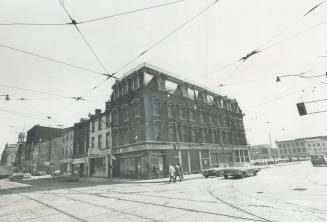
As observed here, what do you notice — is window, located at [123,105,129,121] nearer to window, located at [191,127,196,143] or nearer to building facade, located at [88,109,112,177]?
building facade, located at [88,109,112,177]

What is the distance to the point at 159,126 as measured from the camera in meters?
28.6

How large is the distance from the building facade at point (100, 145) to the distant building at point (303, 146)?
111 metres

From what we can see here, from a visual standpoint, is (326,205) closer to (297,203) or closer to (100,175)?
(297,203)

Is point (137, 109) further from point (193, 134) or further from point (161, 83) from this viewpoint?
point (193, 134)

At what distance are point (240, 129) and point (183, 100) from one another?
60.9 feet

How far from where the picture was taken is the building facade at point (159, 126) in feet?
88.9

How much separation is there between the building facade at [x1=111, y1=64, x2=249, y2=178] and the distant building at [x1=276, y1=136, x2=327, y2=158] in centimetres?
10094

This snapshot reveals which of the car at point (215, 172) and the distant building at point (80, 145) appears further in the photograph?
the distant building at point (80, 145)

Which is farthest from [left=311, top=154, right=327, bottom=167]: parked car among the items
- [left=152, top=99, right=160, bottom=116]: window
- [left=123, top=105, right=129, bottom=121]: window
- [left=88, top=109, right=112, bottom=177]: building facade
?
[left=88, top=109, right=112, bottom=177]: building facade

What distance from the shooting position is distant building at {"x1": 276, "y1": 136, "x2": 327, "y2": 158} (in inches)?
4727

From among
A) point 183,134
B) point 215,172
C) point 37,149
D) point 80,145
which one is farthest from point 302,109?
point 37,149

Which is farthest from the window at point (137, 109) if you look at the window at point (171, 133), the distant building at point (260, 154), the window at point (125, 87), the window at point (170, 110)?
the distant building at point (260, 154)

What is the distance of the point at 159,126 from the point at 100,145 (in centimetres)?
1174

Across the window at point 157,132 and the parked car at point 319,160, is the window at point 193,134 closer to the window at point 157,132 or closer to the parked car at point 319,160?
the window at point 157,132
